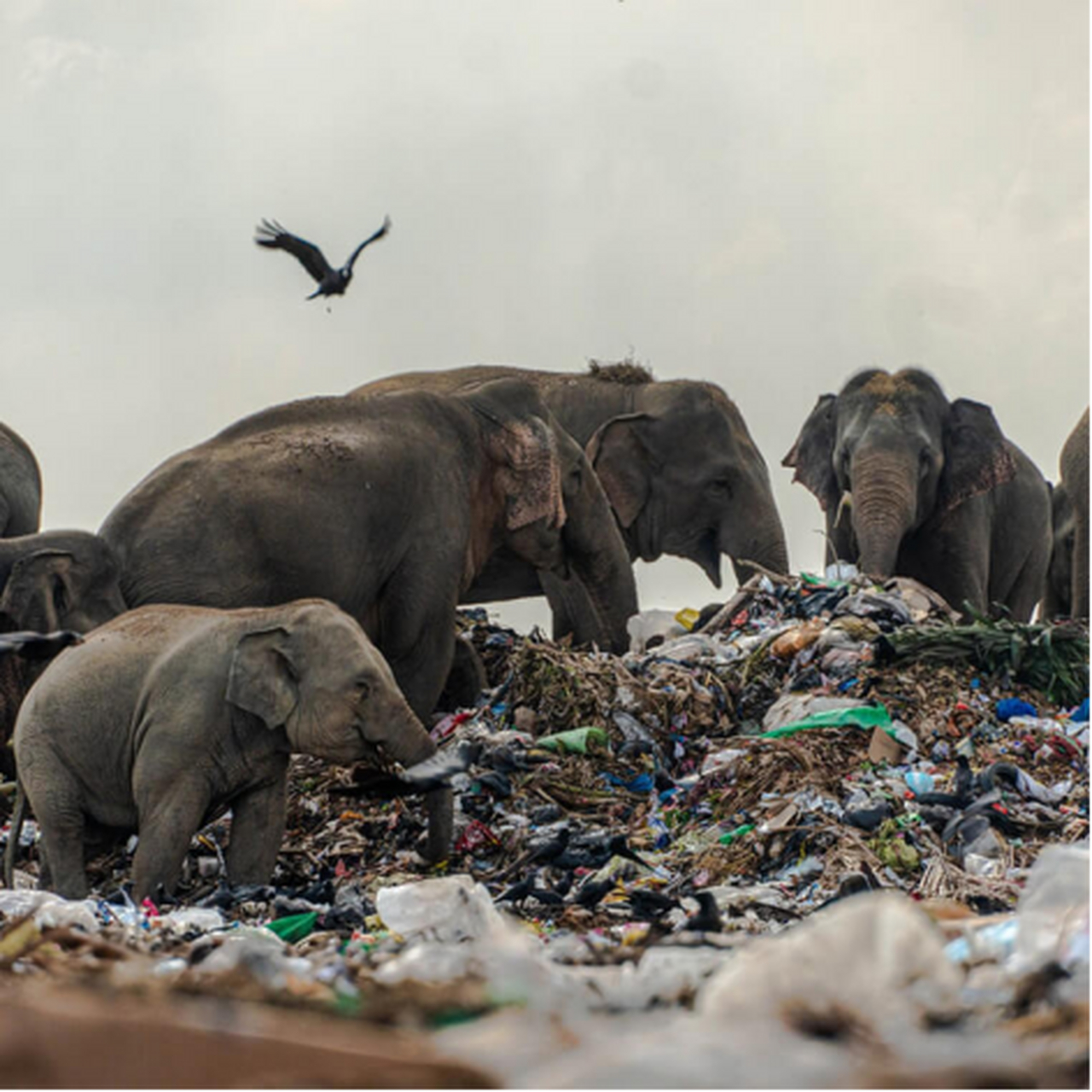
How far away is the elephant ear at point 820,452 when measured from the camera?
15.0m

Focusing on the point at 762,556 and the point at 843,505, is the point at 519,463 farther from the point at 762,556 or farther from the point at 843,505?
the point at 843,505

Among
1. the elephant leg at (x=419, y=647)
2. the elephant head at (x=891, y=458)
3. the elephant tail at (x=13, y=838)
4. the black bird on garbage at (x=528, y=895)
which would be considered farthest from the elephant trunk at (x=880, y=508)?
the black bird on garbage at (x=528, y=895)

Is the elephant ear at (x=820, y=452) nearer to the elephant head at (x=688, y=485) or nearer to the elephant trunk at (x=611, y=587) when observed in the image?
the elephant head at (x=688, y=485)

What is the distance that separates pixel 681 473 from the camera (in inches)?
555

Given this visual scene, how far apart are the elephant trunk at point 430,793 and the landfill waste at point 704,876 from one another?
0.07 m

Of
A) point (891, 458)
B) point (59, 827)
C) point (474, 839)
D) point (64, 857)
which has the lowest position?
point (474, 839)

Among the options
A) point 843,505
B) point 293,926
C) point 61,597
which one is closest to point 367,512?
point 61,597

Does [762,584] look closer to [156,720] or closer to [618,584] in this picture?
[618,584]

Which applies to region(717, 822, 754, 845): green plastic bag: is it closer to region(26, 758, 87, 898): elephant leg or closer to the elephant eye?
region(26, 758, 87, 898): elephant leg

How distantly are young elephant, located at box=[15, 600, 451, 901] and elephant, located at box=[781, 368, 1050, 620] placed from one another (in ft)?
22.0

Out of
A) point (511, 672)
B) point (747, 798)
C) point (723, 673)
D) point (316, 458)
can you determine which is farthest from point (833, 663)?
point (316, 458)

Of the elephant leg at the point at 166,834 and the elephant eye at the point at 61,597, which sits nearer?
the elephant leg at the point at 166,834

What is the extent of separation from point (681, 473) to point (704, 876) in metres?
8.17

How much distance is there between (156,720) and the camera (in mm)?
6660
